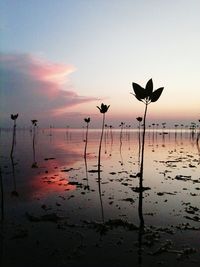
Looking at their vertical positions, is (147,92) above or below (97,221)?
above

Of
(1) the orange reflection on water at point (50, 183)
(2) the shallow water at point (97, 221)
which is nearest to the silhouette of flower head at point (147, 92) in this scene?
(2) the shallow water at point (97, 221)

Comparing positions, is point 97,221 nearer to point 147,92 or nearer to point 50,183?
point 147,92

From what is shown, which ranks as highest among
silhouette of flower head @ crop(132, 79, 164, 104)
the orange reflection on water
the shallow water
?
silhouette of flower head @ crop(132, 79, 164, 104)

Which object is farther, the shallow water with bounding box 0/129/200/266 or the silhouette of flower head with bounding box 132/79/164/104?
the silhouette of flower head with bounding box 132/79/164/104

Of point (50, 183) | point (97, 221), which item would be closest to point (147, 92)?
point (97, 221)

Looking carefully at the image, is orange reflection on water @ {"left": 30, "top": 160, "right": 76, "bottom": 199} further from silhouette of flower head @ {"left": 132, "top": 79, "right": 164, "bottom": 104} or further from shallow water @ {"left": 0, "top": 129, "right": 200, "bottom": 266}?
silhouette of flower head @ {"left": 132, "top": 79, "right": 164, "bottom": 104}

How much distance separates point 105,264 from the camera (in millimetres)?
11180

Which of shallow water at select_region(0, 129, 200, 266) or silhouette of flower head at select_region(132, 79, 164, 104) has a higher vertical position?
silhouette of flower head at select_region(132, 79, 164, 104)

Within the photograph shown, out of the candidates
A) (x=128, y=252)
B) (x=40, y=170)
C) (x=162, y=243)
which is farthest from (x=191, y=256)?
(x=40, y=170)

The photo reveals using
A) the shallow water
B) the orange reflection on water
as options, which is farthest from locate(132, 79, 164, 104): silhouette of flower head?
the orange reflection on water

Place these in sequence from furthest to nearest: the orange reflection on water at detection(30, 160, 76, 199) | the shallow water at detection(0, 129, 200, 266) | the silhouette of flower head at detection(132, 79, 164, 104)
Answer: the orange reflection on water at detection(30, 160, 76, 199) → the silhouette of flower head at detection(132, 79, 164, 104) → the shallow water at detection(0, 129, 200, 266)

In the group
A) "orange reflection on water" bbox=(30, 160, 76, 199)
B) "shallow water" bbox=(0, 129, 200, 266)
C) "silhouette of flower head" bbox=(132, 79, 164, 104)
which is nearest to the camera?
"shallow water" bbox=(0, 129, 200, 266)

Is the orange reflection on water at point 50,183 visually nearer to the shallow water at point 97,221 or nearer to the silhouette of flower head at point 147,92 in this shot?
the shallow water at point 97,221

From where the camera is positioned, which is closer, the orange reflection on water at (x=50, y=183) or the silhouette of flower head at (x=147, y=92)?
the silhouette of flower head at (x=147, y=92)
